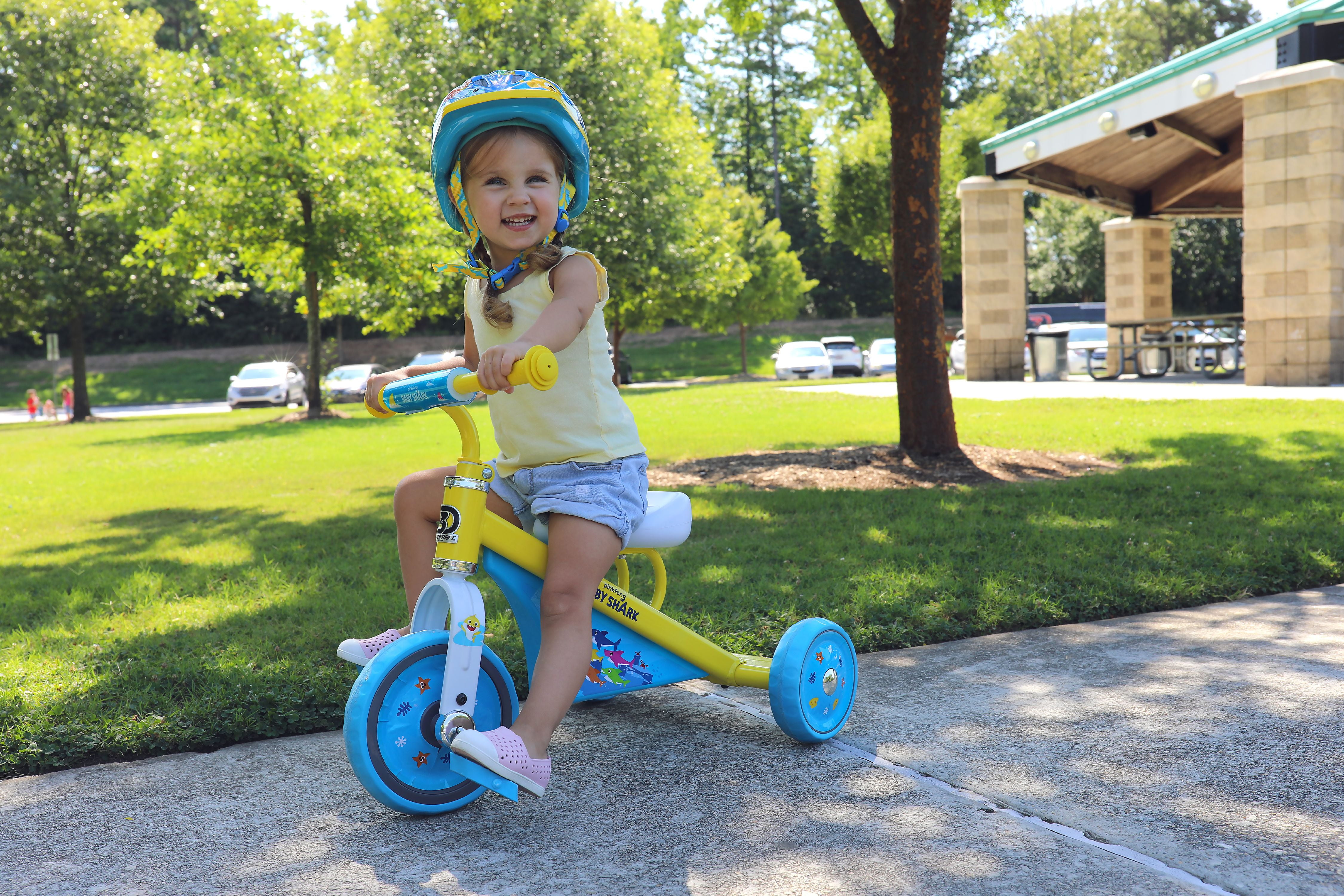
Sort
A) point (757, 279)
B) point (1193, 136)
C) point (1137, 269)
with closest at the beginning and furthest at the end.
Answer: point (1193, 136), point (1137, 269), point (757, 279)

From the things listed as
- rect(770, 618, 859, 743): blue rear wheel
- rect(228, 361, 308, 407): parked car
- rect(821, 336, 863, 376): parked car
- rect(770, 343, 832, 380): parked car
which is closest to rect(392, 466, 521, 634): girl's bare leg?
rect(770, 618, 859, 743): blue rear wheel

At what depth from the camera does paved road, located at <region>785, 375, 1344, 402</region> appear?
12.7 meters

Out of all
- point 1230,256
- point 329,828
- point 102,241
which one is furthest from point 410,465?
point 1230,256

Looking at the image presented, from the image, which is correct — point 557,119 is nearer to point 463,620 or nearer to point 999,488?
point 463,620

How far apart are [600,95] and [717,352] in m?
22.6

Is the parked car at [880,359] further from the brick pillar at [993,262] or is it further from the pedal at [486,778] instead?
the pedal at [486,778]

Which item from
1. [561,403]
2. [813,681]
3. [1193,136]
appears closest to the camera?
[561,403]

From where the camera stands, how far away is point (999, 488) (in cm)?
739

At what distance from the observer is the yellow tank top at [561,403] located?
9.30 feet

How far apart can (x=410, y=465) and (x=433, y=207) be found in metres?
13.3

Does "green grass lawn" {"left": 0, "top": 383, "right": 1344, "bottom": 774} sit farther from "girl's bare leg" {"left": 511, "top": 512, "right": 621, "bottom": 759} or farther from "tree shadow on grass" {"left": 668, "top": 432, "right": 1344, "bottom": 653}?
"girl's bare leg" {"left": 511, "top": 512, "right": 621, "bottom": 759}

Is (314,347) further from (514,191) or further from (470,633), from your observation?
(470,633)

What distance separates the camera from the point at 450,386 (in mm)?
2484

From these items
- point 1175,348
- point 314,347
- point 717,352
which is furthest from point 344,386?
point 1175,348
